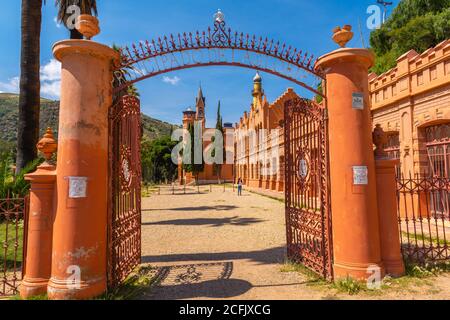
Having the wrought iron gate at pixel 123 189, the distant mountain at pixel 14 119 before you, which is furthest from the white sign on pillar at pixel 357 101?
the distant mountain at pixel 14 119

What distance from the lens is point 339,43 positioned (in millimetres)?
5605

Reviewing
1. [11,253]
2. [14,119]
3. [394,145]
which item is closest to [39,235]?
[11,253]

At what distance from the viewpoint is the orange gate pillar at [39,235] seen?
15.5 ft

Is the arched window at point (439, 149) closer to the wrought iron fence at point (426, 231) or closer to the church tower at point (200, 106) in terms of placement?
the wrought iron fence at point (426, 231)

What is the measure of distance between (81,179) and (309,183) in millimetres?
4356

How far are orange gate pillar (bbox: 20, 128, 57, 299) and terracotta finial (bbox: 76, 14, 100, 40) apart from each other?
246 centimetres

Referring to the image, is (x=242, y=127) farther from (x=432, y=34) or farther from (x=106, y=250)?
(x=106, y=250)

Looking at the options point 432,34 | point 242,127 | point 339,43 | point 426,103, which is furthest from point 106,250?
point 242,127

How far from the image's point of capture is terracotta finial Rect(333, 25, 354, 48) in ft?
18.0

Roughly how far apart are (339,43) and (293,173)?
9.31 ft

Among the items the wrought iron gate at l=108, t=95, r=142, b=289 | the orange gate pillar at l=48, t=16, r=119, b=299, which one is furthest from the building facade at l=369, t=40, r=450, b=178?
the orange gate pillar at l=48, t=16, r=119, b=299

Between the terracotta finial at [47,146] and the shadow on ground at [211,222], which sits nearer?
the terracotta finial at [47,146]

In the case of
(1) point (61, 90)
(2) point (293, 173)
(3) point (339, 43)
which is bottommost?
(2) point (293, 173)

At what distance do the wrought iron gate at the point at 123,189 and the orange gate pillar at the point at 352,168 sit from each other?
3.97m
